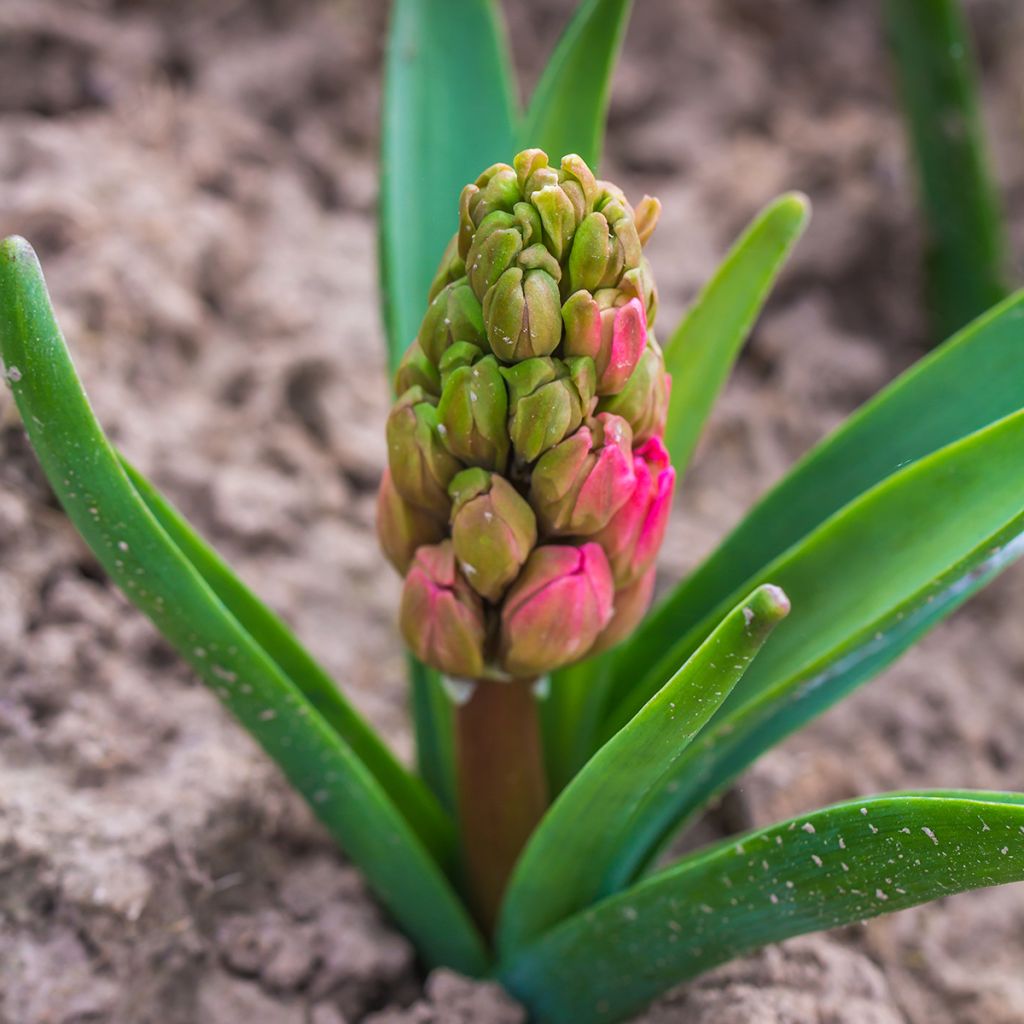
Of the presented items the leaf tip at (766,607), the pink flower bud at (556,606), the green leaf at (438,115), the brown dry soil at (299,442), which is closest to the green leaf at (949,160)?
the brown dry soil at (299,442)

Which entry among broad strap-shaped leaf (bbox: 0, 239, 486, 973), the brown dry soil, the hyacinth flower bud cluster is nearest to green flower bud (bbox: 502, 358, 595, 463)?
the hyacinth flower bud cluster

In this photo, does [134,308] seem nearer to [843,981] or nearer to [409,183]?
[409,183]

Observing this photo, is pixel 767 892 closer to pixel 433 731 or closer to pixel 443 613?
pixel 443 613

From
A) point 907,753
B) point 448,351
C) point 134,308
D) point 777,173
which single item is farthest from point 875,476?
point 777,173

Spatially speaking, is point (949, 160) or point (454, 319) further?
point (949, 160)

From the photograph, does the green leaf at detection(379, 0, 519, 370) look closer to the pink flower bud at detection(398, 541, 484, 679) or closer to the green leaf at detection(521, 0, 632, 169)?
the green leaf at detection(521, 0, 632, 169)

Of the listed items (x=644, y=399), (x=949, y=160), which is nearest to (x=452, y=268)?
(x=644, y=399)
